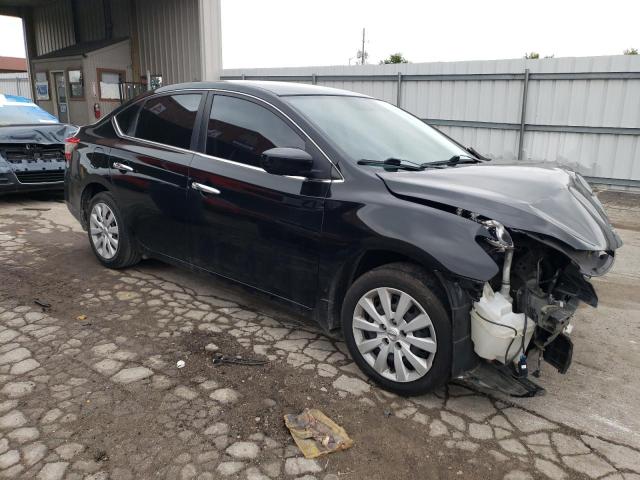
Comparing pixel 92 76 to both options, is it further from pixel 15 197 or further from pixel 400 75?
pixel 400 75

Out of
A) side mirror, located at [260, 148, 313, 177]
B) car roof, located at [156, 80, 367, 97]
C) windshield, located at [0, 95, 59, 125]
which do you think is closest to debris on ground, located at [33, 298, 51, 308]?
car roof, located at [156, 80, 367, 97]

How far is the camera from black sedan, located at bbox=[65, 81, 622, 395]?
8.76 feet

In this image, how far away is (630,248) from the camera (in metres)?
6.26

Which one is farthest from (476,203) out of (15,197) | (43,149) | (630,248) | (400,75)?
(400,75)

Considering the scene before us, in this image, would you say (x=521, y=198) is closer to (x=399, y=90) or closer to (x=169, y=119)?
(x=169, y=119)

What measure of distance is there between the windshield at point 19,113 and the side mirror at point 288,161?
6.63m

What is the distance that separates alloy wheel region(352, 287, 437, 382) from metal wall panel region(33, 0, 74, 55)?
18754 millimetres

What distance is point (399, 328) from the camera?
9.42 ft

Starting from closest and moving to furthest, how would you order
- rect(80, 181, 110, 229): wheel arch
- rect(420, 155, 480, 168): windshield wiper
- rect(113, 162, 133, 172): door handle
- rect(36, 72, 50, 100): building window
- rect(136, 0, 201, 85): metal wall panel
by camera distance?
1. rect(420, 155, 480, 168): windshield wiper
2. rect(113, 162, 133, 172): door handle
3. rect(80, 181, 110, 229): wheel arch
4. rect(136, 0, 201, 85): metal wall panel
5. rect(36, 72, 50, 100): building window

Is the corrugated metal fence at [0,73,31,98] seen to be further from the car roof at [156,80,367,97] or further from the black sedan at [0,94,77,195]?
the car roof at [156,80,367,97]

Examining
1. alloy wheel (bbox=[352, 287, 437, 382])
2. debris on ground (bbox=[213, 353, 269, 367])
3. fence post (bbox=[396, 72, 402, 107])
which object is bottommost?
debris on ground (bbox=[213, 353, 269, 367])

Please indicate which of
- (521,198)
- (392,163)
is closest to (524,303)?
(521,198)

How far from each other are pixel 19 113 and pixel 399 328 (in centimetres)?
804

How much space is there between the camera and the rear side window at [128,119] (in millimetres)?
4590
